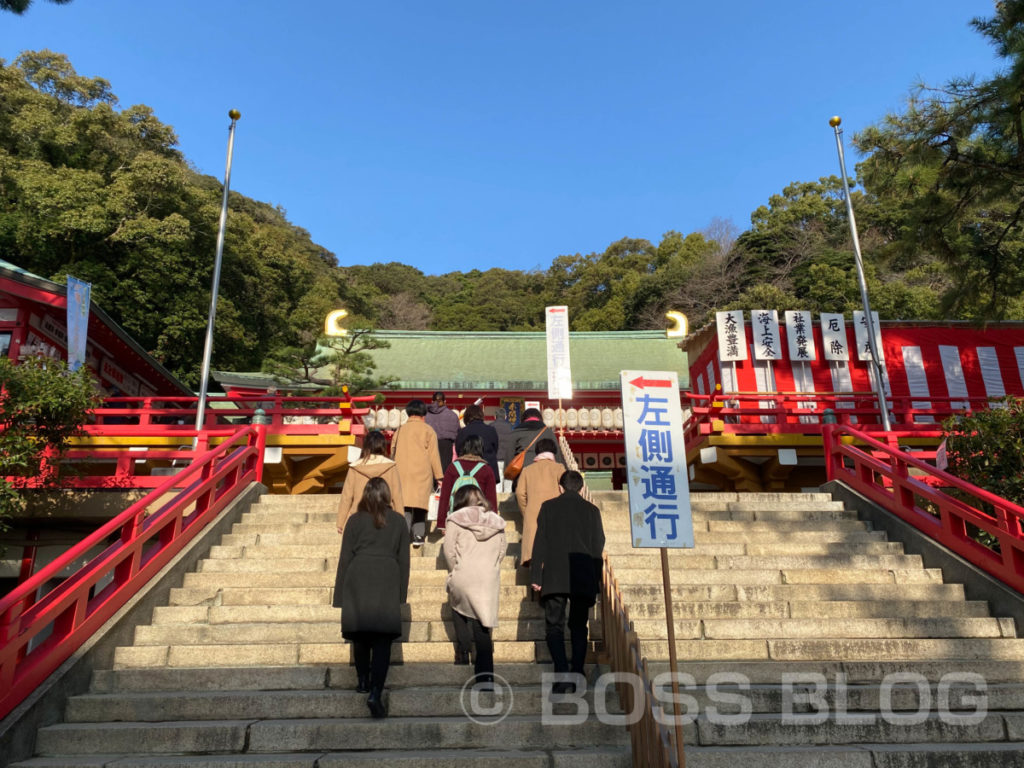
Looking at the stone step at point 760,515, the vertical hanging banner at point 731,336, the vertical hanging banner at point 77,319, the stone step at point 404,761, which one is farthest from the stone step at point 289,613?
the vertical hanging banner at point 731,336

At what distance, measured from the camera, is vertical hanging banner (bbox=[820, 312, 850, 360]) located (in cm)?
1596

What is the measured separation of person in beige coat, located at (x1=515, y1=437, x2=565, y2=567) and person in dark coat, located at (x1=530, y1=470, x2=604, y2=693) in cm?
78

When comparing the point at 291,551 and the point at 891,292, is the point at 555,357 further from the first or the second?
the point at 891,292

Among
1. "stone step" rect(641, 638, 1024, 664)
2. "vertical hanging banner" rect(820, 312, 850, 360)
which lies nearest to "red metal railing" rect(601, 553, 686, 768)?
"stone step" rect(641, 638, 1024, 664)

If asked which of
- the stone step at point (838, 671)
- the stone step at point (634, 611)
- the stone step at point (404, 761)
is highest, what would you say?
the stone step at point (634, 611)

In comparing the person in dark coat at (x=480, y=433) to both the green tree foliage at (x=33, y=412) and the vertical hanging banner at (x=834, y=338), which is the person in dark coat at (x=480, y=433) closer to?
the green tree foliage at (x=33, y=412)

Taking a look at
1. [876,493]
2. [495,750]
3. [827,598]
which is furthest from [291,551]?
[876,493]

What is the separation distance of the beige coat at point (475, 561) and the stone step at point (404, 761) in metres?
0.89

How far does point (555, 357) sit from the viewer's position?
508 inches

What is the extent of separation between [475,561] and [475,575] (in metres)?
0.10

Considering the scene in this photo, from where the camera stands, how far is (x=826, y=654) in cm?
538

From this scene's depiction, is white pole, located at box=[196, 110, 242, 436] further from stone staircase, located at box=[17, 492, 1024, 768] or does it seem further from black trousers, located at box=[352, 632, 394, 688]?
black trousers, located at box=[352, 632, 394, 688]

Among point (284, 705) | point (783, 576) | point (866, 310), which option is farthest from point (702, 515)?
point (866, 310)

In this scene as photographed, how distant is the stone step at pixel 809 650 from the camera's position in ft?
17.6
